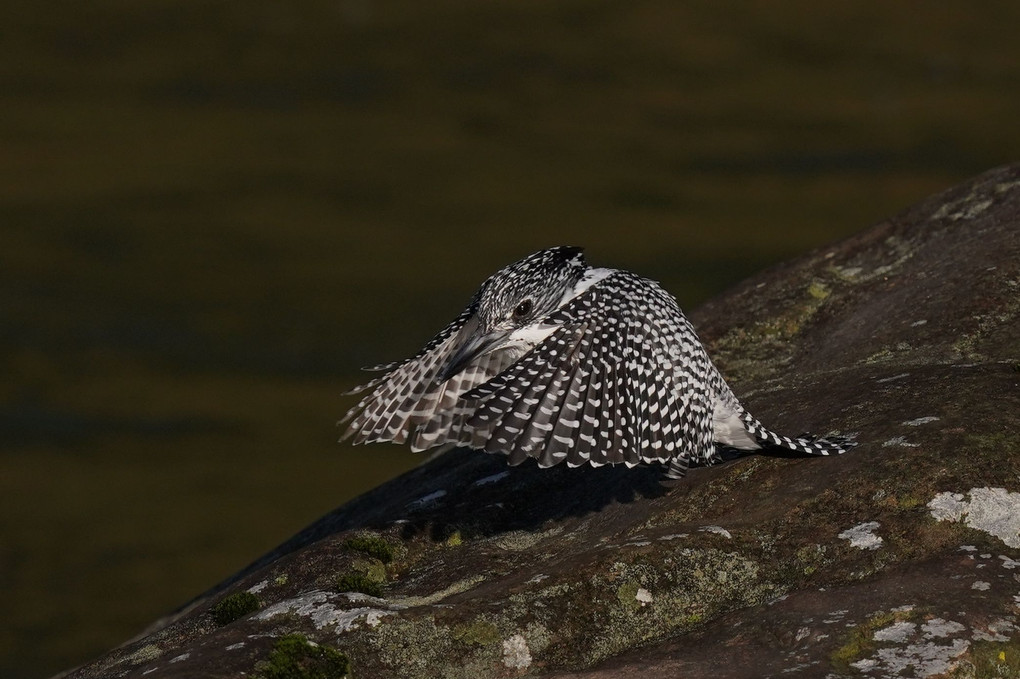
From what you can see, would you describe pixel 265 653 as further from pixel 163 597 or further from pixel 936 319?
pixel 163 597

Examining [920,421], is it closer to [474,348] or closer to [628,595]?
[628,595]

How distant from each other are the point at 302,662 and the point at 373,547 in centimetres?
224

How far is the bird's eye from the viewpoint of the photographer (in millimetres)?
9758

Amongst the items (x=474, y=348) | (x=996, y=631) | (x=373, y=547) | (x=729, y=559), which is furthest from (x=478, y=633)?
(x=996, y=631)

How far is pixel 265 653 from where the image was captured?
26.0ft

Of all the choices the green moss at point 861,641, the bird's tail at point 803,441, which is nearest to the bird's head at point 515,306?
the bird's tail at point 803,441

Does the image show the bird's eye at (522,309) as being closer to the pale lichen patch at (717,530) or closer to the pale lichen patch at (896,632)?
the pale lichen patch at (717,530)

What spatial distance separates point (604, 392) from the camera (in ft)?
30.1

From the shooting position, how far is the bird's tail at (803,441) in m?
9.28

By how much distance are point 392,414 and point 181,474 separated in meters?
17.5

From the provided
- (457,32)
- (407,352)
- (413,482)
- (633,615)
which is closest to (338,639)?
(633,615)

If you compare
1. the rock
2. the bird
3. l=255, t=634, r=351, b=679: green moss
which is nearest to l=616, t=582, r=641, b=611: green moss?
the rock

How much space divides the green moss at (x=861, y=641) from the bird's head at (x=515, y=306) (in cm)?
310

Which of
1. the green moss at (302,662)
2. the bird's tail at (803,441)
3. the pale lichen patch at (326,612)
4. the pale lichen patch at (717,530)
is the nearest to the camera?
the green moss at (302,662)
